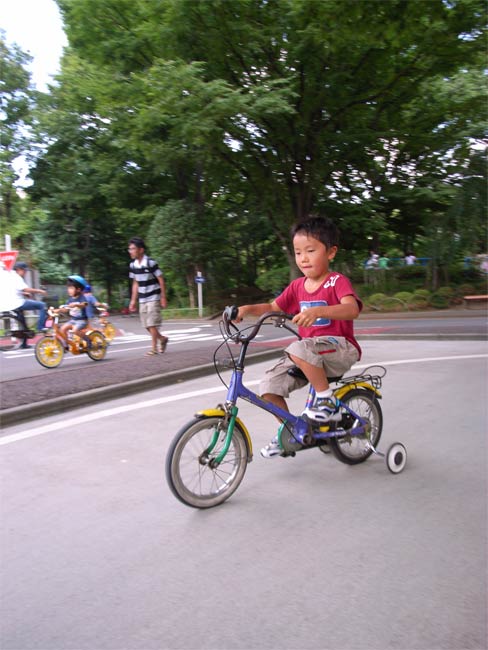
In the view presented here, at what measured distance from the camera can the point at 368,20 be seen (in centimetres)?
837

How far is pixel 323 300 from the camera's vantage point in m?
3.77

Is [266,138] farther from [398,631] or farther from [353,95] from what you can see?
[398,631]

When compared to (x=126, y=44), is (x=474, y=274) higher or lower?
lower

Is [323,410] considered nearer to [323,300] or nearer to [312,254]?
[323,300]

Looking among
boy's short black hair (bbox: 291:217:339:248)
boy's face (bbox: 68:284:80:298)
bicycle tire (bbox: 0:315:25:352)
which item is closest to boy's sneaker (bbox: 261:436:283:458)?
boy's short black hair (bbox: 291:217:339:248)

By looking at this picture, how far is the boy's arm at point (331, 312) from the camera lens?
126 inches

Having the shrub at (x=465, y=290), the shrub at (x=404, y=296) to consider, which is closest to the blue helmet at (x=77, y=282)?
the shrub at (x=404, y=296)

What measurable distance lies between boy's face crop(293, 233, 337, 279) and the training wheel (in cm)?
133

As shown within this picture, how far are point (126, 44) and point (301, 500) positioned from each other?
20265mm

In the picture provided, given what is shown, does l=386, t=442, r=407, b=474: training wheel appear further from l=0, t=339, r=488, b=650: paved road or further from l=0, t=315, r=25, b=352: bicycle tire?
l=0, t=315, r=25, b=352: bicycle tire

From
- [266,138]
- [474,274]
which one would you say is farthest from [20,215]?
[474,274]

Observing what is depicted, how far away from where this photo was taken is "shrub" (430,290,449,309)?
23.9 m

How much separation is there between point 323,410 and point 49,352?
7.03 metres

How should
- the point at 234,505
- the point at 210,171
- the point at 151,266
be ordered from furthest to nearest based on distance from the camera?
1. the point at 210,171
2. the point at 151,266
3. the point at 234,505
